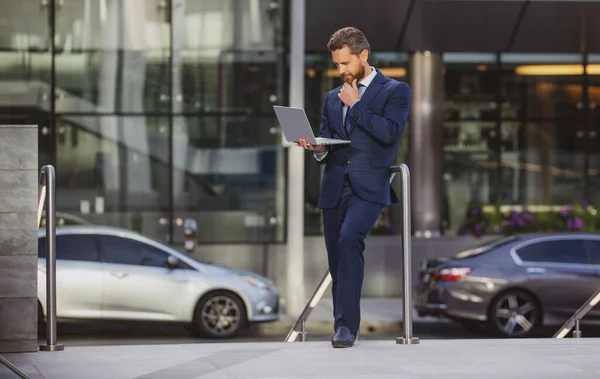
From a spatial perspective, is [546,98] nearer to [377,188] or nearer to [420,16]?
[420,16]

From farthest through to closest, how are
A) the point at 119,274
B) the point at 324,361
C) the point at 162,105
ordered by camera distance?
the point at 162,105 → the point at 119,274 → the point at 324,361

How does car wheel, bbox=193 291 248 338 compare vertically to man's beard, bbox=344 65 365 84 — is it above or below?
below

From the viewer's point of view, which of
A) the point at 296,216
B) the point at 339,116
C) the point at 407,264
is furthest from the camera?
the point at 296,216

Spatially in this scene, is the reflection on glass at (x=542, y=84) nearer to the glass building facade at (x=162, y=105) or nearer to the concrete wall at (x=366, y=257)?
the concrete wall at (x=366, y=257)

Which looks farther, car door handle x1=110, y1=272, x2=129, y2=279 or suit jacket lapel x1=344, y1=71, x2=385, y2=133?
car door handle x1=110, y1=272, x2=129, y2=279

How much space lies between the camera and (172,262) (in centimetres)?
1512

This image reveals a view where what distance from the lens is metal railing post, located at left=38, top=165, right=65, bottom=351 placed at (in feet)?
25.1

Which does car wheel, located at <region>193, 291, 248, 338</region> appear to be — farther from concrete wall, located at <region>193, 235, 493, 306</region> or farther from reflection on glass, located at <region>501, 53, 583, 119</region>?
reflection on glass, located at <region>501, 53, 583, 119</region>

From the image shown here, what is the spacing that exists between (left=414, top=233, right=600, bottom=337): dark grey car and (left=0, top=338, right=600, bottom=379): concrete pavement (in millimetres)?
7411

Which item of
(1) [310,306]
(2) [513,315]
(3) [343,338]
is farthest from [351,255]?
(2) [513,315]

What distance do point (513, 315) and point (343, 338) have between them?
8.23 metres

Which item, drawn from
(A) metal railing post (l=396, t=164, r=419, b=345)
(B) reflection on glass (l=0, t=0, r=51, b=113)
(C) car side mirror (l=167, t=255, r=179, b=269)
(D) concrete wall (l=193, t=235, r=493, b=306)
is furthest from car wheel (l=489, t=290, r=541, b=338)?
(B) reflection on glass (l=0, t=0, r=51, b=113)

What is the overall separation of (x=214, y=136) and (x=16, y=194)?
1330 cm

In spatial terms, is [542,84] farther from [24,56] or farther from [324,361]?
[324,361]
